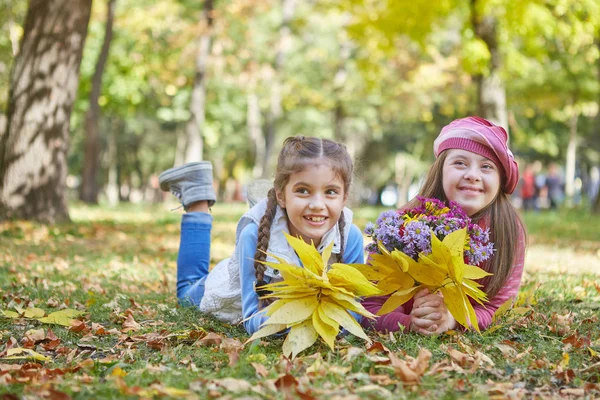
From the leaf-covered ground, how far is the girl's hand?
9cm

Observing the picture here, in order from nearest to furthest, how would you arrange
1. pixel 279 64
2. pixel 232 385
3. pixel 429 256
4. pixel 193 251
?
pixel 232 385 → pixel 429 256 → pixel 193 251 → pixel 279 64

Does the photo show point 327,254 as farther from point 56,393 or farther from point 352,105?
point 352,105

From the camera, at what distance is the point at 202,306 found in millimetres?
4379

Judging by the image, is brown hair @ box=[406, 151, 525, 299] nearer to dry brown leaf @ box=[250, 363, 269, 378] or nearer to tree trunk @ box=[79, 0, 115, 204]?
dry brown leaf @ box=[250, 363, 269, 378]

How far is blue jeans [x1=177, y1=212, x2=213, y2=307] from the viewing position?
504 centimetres

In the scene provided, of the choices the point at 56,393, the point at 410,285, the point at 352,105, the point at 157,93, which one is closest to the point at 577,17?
the point at 410,285

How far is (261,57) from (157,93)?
563cm

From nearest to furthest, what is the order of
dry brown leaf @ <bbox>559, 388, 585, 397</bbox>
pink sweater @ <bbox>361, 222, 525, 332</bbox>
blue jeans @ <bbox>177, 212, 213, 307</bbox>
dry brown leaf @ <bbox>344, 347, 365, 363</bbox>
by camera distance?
dry brown leaf @ <bbox>559, 388, 585, 397</bbox>, dry brown leaf @ <bbox>344, 347, 365, 363</bbox>, pink sweater @ <bbox>361, 222, 525, 332</bbox>, blue jeans @ <bbox>177, 212, 213, 307</bbox>

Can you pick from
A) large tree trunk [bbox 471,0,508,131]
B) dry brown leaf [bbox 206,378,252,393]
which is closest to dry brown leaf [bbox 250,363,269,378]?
dry brown leaf [bbox 206,378,252,393]

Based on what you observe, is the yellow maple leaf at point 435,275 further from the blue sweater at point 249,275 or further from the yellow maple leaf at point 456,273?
the blue sweater at point 249,275

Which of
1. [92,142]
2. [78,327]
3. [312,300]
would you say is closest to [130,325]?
[78,327]

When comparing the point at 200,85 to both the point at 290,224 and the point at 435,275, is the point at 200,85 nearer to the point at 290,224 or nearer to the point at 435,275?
the point at 290,224

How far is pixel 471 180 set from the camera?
403cm

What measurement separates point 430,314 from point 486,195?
0.88 m
